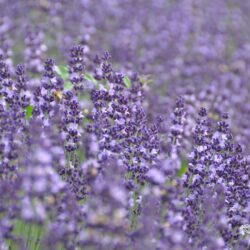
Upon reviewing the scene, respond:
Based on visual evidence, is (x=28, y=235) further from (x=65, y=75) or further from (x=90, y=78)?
(x=65, y=75)

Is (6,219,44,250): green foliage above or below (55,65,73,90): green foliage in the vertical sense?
→ below

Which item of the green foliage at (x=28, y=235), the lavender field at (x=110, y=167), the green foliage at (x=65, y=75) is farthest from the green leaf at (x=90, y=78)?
the green foliage at (x=28, y=235)

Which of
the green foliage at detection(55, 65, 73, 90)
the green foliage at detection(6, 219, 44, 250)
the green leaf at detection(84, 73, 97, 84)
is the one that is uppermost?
the green foliage at detection(55, 65, 73, 90)

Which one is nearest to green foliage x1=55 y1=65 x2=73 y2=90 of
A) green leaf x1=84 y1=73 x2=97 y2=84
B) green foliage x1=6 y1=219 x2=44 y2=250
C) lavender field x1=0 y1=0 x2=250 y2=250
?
lavender field x1=0 y1=0 x2=250 y2=250

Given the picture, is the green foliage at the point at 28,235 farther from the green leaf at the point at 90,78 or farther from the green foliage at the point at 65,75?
the green foliage at the point at 65,75

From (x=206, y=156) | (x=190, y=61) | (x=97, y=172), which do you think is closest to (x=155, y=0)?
(x=190, y=61)

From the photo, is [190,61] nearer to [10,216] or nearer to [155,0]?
[155,0]

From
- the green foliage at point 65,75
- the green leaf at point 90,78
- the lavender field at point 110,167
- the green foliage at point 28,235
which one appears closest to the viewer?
the lavender field at point 110,167

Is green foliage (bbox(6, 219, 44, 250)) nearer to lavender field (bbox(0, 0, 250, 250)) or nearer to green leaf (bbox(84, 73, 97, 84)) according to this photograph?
lavender field (bbox(0, 0, 250, 250))

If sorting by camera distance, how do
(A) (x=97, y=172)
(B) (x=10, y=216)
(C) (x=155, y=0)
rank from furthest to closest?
1. (C) (x=155, y=0)
2. (A) (x=97, y=172)
3. (B) (x=10, y=216)

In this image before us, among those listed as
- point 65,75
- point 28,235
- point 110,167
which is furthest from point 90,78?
point 110,167

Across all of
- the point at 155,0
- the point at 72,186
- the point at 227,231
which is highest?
the point at 155,0
